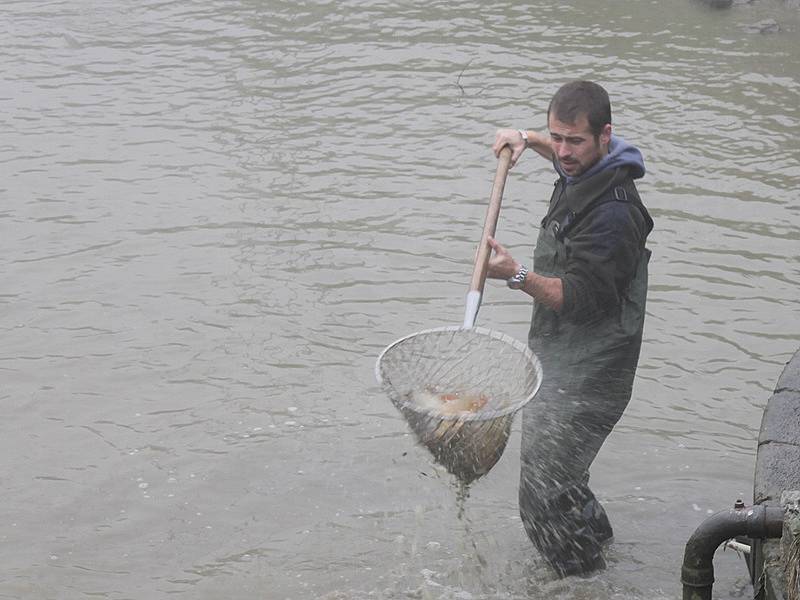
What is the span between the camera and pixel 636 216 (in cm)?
446

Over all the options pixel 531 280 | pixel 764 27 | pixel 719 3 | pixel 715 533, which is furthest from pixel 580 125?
pixel 719 3

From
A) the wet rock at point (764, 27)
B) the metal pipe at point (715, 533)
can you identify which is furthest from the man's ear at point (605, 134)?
the wet rock at point (764, 27)

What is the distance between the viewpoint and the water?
5.59 meters

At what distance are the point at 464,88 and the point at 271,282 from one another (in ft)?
14.1

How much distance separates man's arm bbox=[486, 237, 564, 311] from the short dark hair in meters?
0.57

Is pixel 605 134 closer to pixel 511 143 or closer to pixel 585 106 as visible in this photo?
pixel 585 106

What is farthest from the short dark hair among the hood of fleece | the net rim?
the net rim

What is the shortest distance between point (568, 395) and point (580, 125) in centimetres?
111

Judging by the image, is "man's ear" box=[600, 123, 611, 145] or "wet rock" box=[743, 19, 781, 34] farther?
"wet rock" box=[743, 19, 781, 34]

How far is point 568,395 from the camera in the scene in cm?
472

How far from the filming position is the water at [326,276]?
18.3ft

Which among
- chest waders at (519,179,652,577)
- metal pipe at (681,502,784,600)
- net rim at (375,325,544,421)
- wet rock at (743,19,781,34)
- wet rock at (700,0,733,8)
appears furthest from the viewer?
wet rock at (700,0,733,8)

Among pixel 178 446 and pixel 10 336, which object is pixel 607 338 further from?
pixel 10 336

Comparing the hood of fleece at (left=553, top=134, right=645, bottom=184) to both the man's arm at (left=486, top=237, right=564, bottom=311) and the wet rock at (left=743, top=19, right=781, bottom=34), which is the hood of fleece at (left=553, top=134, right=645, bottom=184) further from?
the wet rock at (left=743, top=19, right=781, bottom=34)
